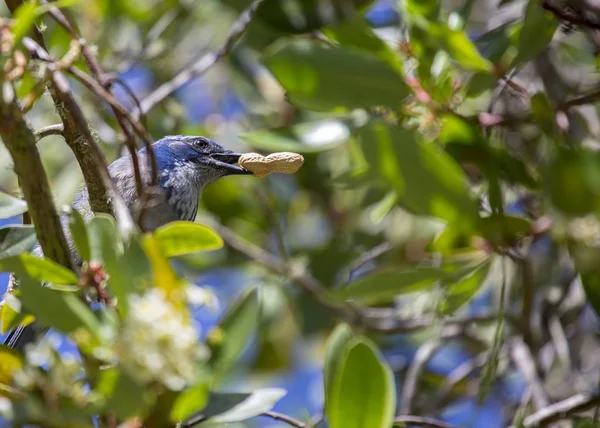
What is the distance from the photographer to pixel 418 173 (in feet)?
5.69

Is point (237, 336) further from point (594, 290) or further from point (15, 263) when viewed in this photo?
point (594, 290)

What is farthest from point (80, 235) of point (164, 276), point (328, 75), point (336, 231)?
point (336, 231)

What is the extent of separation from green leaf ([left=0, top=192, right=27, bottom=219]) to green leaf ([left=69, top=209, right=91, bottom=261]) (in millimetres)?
410

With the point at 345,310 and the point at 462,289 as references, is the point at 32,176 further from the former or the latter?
the point at 345,310

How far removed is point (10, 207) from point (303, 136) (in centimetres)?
96

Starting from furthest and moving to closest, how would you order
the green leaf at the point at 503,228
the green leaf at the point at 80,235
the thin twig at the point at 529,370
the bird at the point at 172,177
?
1. the bird at the point at 172,177
2. the thin twig at the point at 529,370
3. the green leaf at the point at 503,228
4. the green leaf at the point at 80,235

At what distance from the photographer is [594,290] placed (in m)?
2.40

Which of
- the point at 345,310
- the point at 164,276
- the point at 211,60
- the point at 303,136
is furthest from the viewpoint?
the point at 345,310

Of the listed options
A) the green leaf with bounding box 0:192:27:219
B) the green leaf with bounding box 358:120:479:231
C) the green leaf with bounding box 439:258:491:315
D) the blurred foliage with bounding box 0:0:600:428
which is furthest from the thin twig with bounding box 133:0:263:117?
the green leaf with bounding box 358:120:479:231

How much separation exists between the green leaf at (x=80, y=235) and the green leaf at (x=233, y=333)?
1.01 feet

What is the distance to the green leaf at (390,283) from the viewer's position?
190 centimetres

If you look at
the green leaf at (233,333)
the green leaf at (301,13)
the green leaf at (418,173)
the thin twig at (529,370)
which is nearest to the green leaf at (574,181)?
the green leaf at (418,173)

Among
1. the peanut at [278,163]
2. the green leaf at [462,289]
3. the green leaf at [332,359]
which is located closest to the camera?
the green leaf at [332,359]

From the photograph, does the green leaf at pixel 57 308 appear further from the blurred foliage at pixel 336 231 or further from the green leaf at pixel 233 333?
the green leaf at pixel 233 333
